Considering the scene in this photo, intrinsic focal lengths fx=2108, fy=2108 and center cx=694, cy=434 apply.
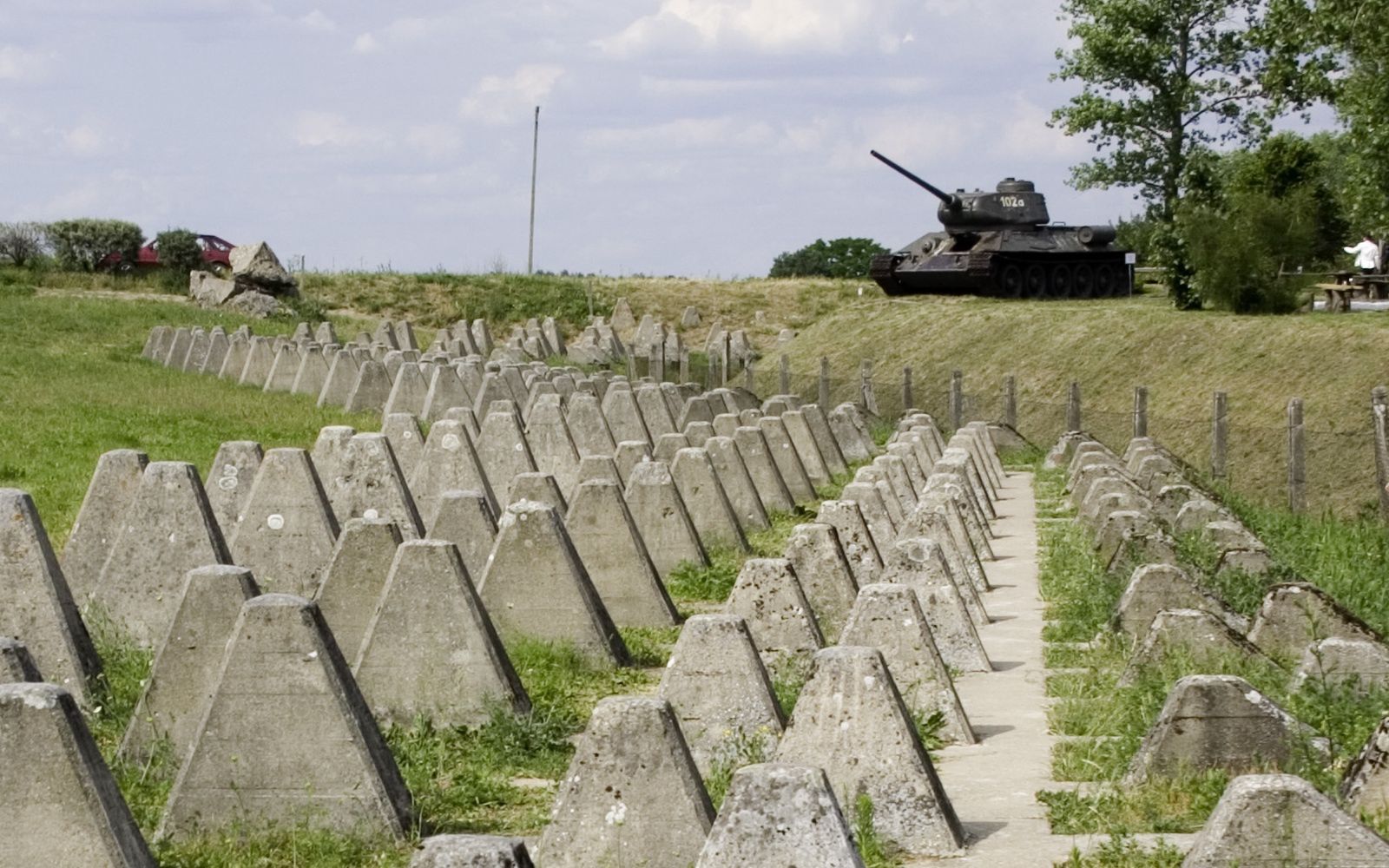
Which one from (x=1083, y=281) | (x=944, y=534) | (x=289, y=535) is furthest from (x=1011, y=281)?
(x=289, y=535)

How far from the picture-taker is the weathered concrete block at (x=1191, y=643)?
1033 cm

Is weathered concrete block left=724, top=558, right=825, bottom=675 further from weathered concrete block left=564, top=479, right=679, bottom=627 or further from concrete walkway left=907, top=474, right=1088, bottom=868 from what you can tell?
weathered concrete block left=564, top=479, right=679, bottom=627

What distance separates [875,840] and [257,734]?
2.25m

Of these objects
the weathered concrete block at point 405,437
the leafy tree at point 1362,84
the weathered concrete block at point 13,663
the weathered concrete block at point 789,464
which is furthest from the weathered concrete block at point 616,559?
the leafy tree at point 1362,84

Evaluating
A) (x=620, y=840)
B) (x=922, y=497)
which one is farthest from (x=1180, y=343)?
(x=620, y=840)

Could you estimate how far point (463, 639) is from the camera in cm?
955

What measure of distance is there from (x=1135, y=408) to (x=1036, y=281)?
64.7ft

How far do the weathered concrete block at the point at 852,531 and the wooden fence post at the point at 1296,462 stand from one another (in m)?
10.7

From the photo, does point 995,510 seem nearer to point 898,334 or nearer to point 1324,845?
point 1324,845

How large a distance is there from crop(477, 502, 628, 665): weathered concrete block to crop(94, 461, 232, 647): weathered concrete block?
149 centimetres

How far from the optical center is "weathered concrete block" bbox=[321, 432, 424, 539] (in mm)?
13766

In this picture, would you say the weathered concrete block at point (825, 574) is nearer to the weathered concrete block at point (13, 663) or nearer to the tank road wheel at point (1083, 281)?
the weathered concrete block at point (13, 663)

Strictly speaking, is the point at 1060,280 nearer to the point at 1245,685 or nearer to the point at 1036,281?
the point at 1036,281

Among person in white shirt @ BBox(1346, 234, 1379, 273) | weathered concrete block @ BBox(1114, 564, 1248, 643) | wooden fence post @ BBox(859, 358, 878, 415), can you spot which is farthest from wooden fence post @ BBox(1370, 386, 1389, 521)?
person in white shirt @ BBox(1346, 234, 1379, 273)
